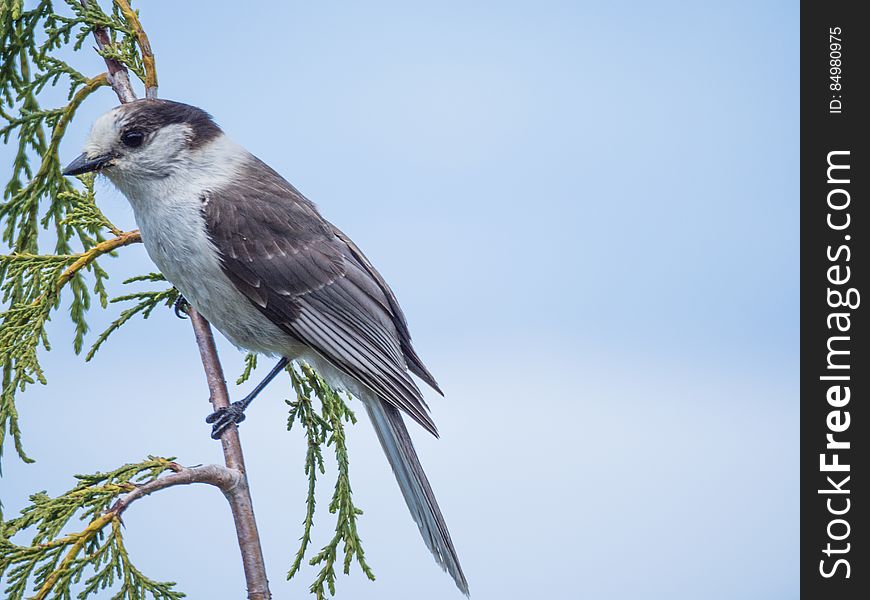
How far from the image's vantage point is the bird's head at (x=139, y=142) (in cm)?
323

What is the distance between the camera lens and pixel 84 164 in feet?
10.6

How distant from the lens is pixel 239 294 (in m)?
3.29

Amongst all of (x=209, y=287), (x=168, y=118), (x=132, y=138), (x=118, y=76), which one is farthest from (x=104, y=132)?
(x=209, y=287)

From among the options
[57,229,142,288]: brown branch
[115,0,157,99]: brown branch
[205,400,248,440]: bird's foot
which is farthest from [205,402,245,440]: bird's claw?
[115,0,157,99]: brown branch

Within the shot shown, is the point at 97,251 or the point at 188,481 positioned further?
the point at 97,251

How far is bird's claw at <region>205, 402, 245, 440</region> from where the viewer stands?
329cm

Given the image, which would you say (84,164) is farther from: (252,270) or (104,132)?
(252,270)

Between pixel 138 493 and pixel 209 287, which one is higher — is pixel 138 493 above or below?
below

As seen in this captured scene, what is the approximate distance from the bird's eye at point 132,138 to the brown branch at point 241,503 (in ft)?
2.27

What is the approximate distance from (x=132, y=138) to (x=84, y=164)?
16 cm

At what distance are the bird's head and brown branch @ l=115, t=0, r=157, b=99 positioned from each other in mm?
185

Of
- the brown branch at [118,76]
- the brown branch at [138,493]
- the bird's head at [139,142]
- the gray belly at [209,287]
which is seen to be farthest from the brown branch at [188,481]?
the brown branch at [118,76]
